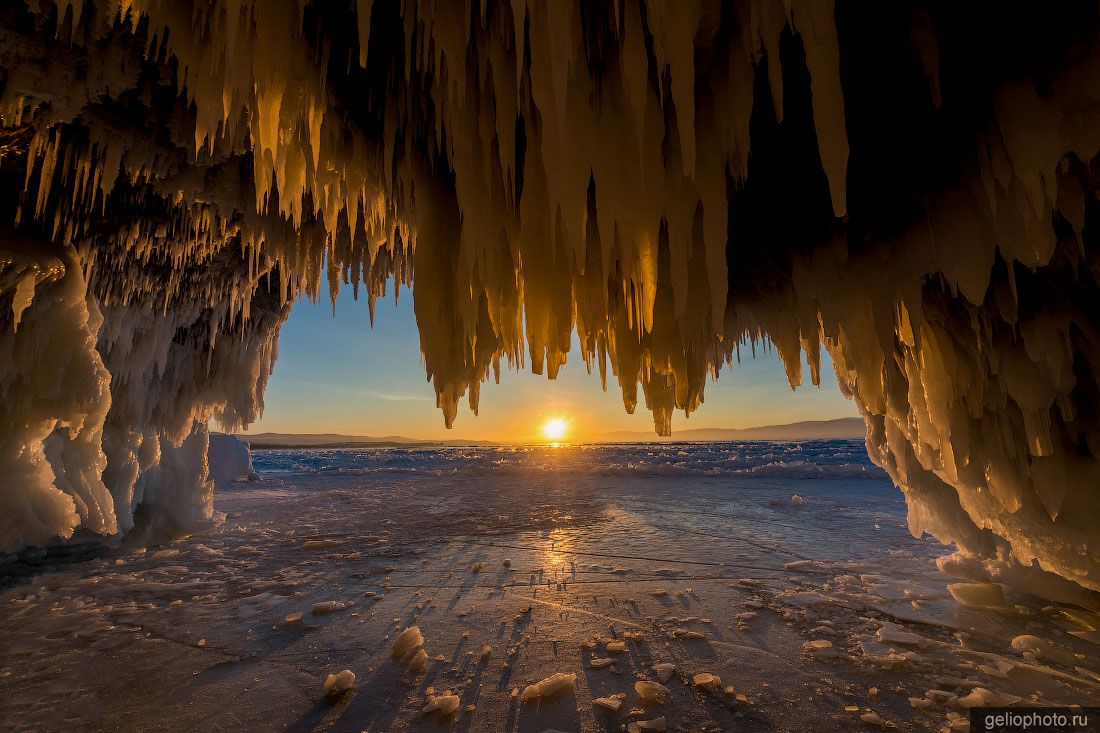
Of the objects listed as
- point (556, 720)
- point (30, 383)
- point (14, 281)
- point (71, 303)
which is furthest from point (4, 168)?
point (556, 720)

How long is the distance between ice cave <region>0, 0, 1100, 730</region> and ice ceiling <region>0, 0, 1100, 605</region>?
1 centimetres

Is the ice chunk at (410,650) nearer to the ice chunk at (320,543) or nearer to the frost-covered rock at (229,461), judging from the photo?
the ice chunk at (320,543)

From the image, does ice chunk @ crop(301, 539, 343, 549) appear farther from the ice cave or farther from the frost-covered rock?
the frost-covered rock

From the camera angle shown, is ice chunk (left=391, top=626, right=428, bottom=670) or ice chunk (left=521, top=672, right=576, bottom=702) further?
ice chunk (left=391, top=626, right=428, bottom=670)

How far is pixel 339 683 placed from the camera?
2730 mm

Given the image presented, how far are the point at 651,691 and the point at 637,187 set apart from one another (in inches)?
108

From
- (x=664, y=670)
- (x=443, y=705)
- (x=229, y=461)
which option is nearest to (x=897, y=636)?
(x=664, y=670)

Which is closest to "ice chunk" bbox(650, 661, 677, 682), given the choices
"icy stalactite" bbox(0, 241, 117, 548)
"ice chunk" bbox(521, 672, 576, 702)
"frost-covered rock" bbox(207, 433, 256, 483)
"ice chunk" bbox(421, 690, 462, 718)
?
"ice chunk" bbox(521, 672, 576, 702)

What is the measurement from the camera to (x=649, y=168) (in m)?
1.63

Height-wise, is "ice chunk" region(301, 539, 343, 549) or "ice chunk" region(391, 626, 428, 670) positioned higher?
"ice chunk" region(391, 626, 428, 670)

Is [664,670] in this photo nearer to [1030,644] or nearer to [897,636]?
[897,636]

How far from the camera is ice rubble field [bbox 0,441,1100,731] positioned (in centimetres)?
250

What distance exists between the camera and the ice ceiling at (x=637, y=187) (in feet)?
5.26

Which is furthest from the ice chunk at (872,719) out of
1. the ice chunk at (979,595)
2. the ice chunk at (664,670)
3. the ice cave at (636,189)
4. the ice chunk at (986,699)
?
the ice chunk at (979,595)
